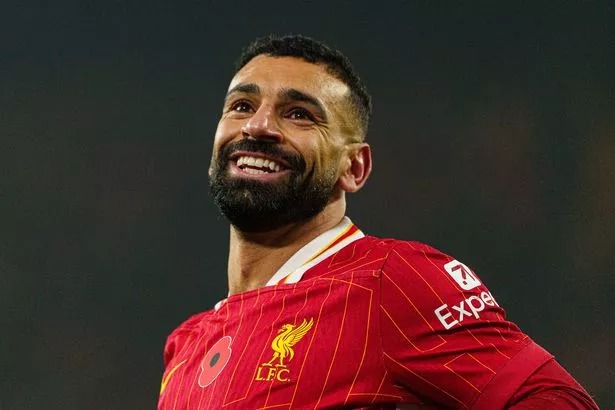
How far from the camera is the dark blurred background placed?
352cm

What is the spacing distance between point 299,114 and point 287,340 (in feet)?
1.52

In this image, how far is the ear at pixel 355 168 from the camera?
1723mm

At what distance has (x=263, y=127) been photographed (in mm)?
1599

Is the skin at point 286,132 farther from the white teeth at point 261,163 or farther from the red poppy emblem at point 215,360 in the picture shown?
the red poppy emblem at point 215,360

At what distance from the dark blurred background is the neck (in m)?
1.93

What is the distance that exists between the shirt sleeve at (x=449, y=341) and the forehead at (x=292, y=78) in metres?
0.45

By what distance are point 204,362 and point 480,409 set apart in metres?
0.50

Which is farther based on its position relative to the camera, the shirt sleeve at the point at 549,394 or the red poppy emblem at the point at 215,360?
the red poppy emblem at the point at 215,360

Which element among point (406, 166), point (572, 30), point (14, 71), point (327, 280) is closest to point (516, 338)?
point (327, 280)

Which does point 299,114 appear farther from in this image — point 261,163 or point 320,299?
point 320,299

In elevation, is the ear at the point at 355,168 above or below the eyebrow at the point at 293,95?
below

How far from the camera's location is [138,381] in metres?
3.55

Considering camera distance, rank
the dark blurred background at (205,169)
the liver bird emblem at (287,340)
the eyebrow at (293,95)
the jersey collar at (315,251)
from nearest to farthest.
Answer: the liver bird emblem at (287,340), the jersey collar at (315,251), the eyebrow at (293,95), the dark blurred background at (205,169)

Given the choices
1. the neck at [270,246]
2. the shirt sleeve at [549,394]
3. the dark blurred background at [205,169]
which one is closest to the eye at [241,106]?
the neck at [270,246]
